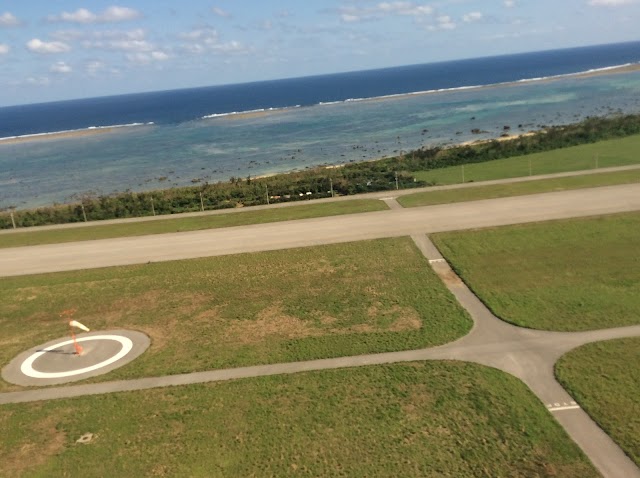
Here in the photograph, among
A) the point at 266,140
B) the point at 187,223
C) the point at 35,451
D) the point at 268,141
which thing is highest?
the point at 266,140

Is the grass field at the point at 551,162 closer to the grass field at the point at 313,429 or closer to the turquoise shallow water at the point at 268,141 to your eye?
the turquoise shallow water at the point at 268,141

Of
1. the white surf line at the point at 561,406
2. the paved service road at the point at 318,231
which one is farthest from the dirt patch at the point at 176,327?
the white surf line at the point at 561,406

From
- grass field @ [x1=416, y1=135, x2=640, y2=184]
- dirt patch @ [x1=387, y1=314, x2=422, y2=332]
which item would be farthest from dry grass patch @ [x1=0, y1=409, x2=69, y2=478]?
grass field @ [x1=416, y1=135, x2=640, y2=184]

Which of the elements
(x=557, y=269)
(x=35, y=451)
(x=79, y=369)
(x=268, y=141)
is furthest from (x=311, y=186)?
(x=268, y=141)

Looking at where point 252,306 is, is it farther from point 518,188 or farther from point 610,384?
point 518,188

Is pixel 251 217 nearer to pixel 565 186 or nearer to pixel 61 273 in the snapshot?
pixel 61 273

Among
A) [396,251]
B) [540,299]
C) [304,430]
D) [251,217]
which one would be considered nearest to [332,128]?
[251,217]
